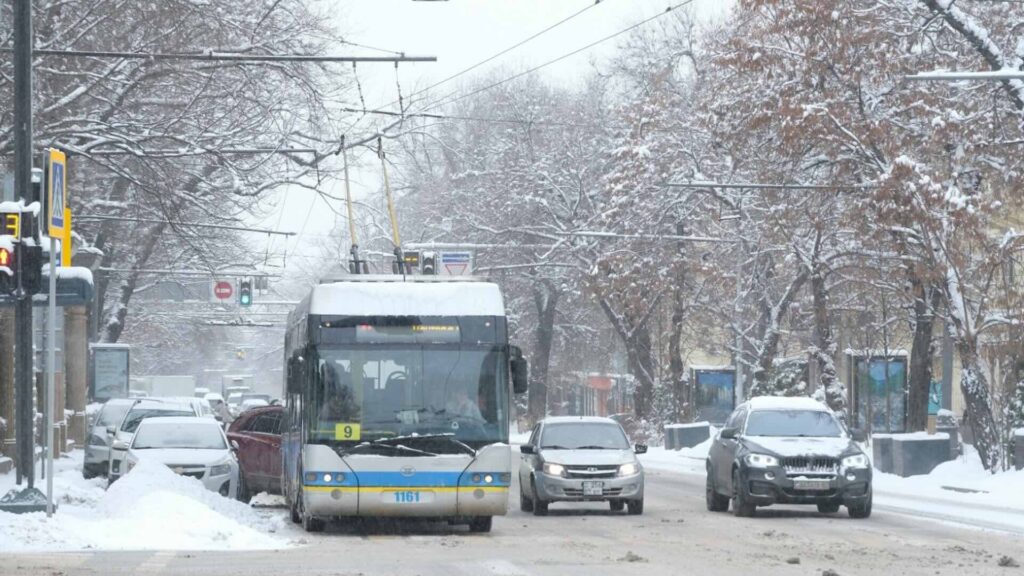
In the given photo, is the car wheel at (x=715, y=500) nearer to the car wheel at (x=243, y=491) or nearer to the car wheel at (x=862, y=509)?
the car wheel at (x=862, y=509)

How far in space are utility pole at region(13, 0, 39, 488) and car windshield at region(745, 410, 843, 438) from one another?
9970 mm

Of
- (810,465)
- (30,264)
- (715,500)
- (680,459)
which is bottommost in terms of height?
(680,459)

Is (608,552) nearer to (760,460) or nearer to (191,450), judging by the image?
(760,460)

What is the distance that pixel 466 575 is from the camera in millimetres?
14094

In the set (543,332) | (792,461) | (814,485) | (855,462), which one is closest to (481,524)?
(792,461)

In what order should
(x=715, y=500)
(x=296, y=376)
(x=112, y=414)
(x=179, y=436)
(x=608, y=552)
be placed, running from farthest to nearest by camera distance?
(x=112, y=414) → (x=179, y=436) → (x=715, y=500) → (x=296, y=376) → (x=608, y=552)

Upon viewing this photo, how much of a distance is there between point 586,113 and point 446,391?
4457cm

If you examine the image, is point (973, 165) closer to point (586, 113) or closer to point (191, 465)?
point (191, 465)

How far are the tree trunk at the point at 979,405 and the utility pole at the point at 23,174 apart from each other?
19378mm

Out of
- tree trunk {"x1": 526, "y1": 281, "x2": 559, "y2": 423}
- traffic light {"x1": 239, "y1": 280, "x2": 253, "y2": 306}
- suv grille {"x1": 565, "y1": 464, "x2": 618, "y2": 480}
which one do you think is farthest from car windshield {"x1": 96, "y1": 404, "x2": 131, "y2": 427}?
tree trunk {"x1": 526, "y1": 281, "x2": 559, "y2": 423}

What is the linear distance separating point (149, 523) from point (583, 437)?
9.02m

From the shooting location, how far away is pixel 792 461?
22.5m

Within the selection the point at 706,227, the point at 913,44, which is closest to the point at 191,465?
the point at 913,44

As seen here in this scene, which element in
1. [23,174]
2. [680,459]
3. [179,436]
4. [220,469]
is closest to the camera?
[23,174]
